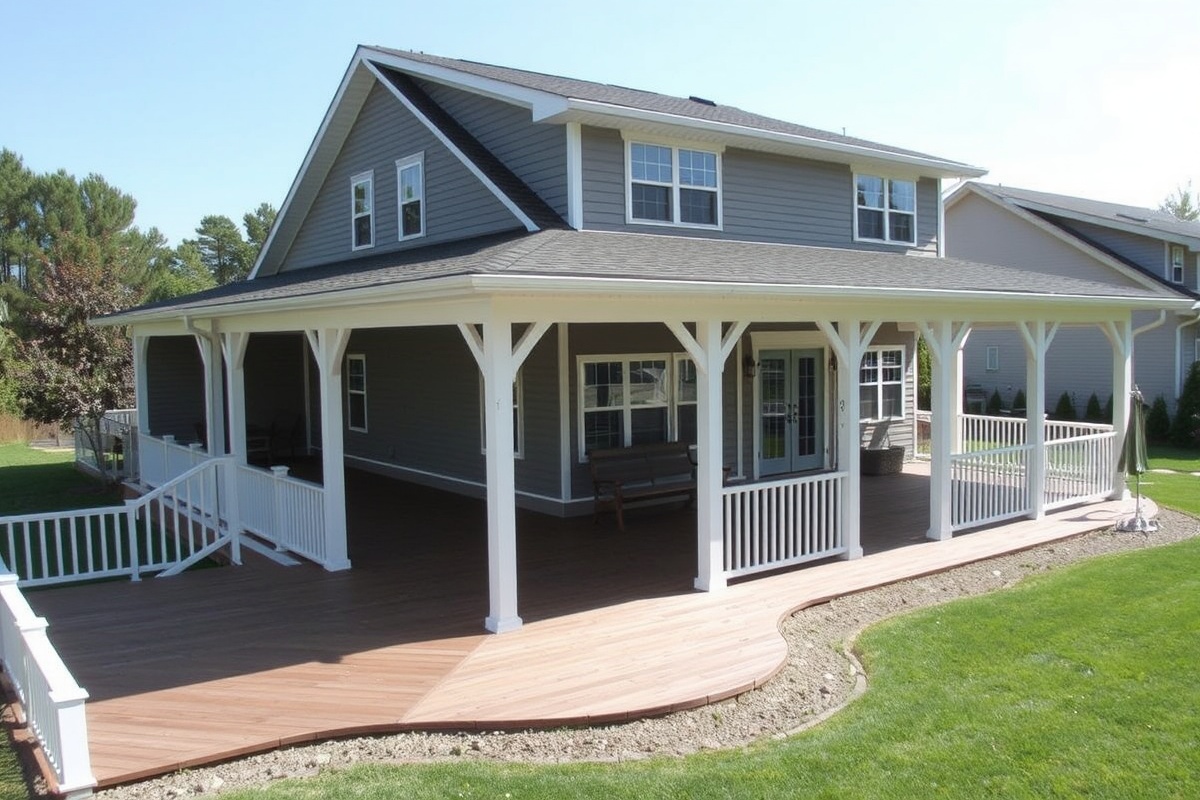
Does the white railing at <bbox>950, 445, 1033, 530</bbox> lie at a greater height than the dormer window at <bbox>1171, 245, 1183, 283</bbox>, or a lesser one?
lesser

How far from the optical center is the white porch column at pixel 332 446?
9.65 metres

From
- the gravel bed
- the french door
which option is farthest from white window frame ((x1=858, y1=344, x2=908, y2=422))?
the gravel bed

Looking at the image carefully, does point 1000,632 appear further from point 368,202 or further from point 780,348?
point 368,202

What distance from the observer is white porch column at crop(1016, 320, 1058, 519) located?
11.8 meters

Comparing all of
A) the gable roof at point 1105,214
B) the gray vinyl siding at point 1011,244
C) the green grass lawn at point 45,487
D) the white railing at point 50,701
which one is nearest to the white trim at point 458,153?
the white railing at point 50,701

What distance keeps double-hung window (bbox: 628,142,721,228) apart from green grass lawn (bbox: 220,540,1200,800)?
6.15m

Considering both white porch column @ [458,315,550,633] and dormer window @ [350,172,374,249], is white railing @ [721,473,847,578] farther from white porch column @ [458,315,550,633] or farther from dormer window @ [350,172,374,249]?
dormer window @ [350,172,374,249]

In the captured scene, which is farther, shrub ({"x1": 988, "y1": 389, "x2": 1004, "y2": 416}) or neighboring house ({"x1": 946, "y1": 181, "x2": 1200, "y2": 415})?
shrub ({"x1": 988, "y1": 389, "x2": 1004, "y2": 416})

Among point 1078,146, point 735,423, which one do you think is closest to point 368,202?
point 735,423

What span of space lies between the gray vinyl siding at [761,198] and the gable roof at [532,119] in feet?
0.82

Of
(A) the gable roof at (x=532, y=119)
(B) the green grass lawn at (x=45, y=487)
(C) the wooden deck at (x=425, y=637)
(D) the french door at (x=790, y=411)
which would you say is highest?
(A) the gable roof at (x=532, y=119)

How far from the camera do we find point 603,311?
310 inches

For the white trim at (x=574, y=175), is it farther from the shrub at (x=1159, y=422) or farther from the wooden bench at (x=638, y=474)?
the shrub at (x=1159, y=422)

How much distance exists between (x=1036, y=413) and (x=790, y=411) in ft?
12.6
